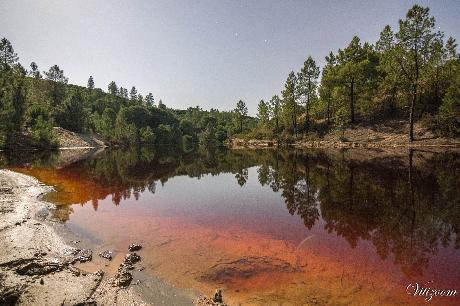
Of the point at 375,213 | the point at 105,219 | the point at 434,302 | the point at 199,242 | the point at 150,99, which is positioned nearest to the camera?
the point at 434,302

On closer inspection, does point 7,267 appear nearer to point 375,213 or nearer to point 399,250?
point 399,250

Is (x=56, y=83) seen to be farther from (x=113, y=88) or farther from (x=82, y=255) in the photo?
(x=82, y=255)

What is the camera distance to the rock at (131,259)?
880 cm

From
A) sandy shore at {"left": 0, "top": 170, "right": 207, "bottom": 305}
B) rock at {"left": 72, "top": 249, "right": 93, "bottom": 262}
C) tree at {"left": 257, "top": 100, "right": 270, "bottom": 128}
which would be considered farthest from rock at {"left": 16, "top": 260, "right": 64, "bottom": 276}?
tree at {"left": 257, "top": 100, "right": 270, "bottom": 128}

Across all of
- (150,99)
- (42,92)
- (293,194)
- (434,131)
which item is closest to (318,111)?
(434,131)

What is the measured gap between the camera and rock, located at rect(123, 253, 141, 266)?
347 inches

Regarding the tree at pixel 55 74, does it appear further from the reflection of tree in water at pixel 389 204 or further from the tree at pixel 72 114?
the reflection of tree in water at pixel 389 204

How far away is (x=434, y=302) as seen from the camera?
6.39 meters

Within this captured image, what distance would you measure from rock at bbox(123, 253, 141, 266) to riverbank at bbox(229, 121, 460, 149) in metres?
40.5

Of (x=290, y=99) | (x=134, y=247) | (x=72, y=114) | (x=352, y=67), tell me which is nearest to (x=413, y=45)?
(x=352, y=67)

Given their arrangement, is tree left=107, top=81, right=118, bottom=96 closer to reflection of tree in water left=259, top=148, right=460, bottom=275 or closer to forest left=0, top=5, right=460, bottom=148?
forest left=0, top=5, right=460, bottom=148

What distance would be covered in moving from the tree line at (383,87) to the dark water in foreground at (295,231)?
80.7 ft

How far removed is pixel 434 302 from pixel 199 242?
706cm

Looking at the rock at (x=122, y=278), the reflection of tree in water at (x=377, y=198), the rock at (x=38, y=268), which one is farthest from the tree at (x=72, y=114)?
the rock at (x=122, y=278)
